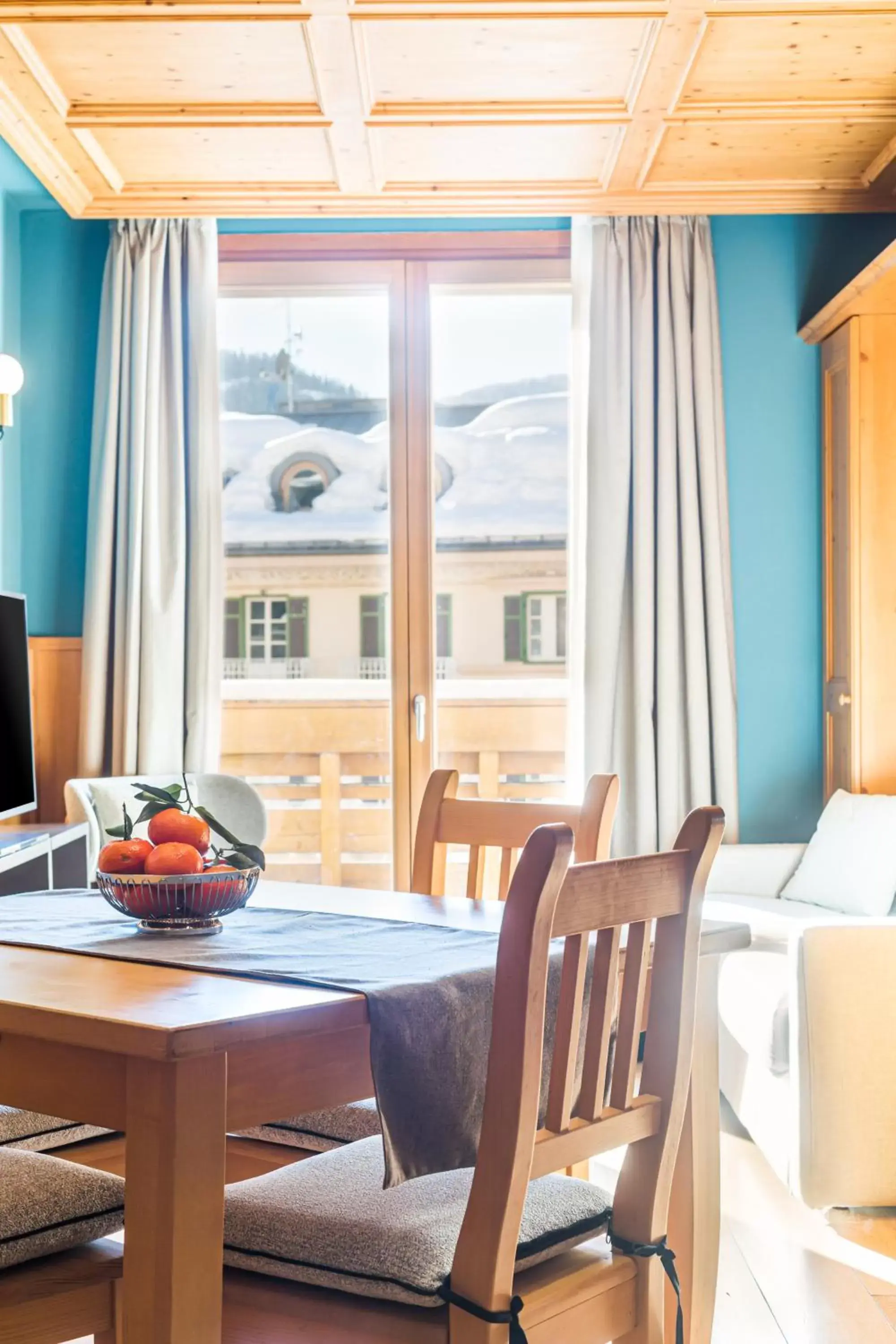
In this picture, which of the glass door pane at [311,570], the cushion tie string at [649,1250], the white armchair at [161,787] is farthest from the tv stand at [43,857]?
the cushion tie string at [649,1250]

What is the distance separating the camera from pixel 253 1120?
1277 mm

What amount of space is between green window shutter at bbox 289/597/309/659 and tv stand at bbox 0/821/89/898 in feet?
3.50

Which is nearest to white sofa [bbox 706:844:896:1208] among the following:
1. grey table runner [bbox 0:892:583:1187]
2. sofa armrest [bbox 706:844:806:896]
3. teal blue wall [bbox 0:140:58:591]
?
sofa armrest [bbox 706:844:806:896]

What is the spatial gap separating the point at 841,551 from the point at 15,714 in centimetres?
261

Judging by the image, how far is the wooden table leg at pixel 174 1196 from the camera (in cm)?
117

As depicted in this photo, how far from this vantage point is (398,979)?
1.38m

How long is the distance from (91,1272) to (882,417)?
338cm

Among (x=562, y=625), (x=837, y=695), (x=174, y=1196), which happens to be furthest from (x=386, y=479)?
(x=174, y=1196)

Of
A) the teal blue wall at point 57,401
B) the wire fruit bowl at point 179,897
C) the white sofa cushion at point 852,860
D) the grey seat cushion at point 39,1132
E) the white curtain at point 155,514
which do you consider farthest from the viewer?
the teal blue wall at point 57,401

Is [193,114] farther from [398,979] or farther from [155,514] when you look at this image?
[398,979]

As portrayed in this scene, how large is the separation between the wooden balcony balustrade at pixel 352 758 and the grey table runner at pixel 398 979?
2629 millimetres

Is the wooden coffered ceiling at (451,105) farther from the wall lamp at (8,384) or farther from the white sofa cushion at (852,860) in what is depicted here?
the white sofa cushion at (852,860)

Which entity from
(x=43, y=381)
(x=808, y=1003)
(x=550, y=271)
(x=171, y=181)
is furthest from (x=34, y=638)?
(x=808, y=1003)

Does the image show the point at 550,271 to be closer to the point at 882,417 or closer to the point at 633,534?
the point at 633,534
